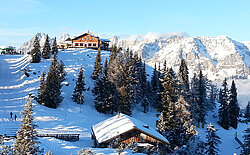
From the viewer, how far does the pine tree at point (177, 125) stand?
35.2 metres

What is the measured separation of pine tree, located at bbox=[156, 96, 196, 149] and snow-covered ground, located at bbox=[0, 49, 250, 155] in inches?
450

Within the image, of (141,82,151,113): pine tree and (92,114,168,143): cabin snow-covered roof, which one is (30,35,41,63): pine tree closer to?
(141,82,151,113): pine tree

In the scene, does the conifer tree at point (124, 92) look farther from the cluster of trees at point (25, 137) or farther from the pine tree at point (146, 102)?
the cluster of trees at point (25, 137)

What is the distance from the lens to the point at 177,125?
36.4 m

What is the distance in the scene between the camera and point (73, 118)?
45.8 metres

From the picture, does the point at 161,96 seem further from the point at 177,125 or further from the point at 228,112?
the point at 228,112

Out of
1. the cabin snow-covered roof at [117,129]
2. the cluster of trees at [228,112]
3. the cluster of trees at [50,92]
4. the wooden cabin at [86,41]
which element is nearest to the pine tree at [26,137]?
the cabin snow-covered roof at [117,129]

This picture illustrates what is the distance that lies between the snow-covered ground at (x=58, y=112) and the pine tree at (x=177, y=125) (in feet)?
37.5

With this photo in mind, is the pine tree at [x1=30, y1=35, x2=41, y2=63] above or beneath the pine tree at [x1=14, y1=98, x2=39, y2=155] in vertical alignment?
above

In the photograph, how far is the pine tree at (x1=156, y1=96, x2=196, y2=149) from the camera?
35.2 meters

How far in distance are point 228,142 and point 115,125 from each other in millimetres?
31259

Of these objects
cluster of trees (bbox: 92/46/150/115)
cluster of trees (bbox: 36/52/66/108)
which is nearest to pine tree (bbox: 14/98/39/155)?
cluster of trees (bbox: 36/52/66/108)

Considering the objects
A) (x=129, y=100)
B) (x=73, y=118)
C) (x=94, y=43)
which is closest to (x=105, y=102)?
(x=129, y=100)

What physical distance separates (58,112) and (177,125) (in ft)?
77.9
